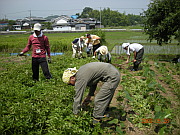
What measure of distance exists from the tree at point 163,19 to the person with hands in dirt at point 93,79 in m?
8.20

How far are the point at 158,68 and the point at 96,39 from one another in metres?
3.35

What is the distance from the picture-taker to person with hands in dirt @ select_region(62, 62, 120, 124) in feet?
9.82

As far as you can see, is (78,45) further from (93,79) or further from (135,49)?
(93,79)

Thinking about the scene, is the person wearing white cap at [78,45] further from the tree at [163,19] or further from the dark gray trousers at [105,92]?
the dark gray trousers at [105,92]

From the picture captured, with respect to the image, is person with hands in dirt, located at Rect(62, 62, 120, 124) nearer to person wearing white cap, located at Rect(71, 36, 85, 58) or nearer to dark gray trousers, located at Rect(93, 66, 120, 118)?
dark gray trousers, located at Rect(93, 66, 120, 118)

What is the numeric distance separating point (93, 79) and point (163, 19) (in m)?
9.34

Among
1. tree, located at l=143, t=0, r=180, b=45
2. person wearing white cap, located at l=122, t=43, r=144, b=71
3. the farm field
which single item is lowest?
the farm field

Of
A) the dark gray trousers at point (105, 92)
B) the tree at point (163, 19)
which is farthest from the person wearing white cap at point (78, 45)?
the dark gray trousers at point (105, 92)

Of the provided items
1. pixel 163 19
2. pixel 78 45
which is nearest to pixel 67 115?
pixel 78 45

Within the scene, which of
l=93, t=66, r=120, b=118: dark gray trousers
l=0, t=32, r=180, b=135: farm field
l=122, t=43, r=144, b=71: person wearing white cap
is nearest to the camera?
l=0, t=32, r=180, b=135: farm field

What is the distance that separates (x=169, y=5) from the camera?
10.6 meters

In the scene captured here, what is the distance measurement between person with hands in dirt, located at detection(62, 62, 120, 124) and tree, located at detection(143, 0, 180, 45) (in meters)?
8.20

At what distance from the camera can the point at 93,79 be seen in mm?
3201

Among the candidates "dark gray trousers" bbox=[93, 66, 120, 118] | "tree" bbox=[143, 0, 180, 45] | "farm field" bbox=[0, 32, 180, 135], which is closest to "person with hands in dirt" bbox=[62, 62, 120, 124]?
"dark gray trousers" bbox=[93, 66, 120, 118]
